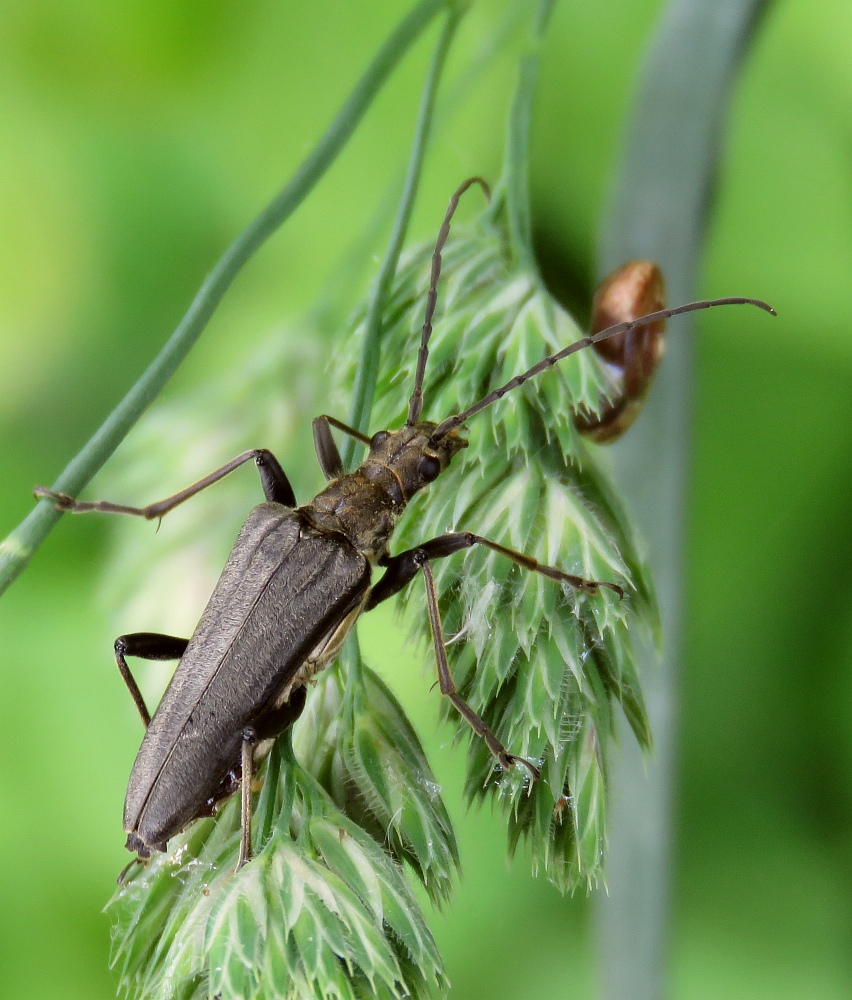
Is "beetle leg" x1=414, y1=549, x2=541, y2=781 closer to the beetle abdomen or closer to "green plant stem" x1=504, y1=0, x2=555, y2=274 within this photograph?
the beetle abdomen

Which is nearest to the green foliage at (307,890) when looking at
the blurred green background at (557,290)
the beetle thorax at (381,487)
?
the beetle thorax at (381,487)

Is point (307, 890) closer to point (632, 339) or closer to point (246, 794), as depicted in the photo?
point (246, 794)

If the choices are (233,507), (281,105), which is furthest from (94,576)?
(281,105)

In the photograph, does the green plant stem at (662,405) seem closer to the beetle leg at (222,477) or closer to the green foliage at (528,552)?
the green foliage at (528,552)

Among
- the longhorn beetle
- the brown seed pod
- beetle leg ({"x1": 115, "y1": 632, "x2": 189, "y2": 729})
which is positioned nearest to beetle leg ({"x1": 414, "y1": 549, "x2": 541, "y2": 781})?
the longhorn beetle

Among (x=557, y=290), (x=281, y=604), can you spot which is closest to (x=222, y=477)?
(x=281, y=604)

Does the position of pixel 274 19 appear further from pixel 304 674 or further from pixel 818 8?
pixel 304 674
